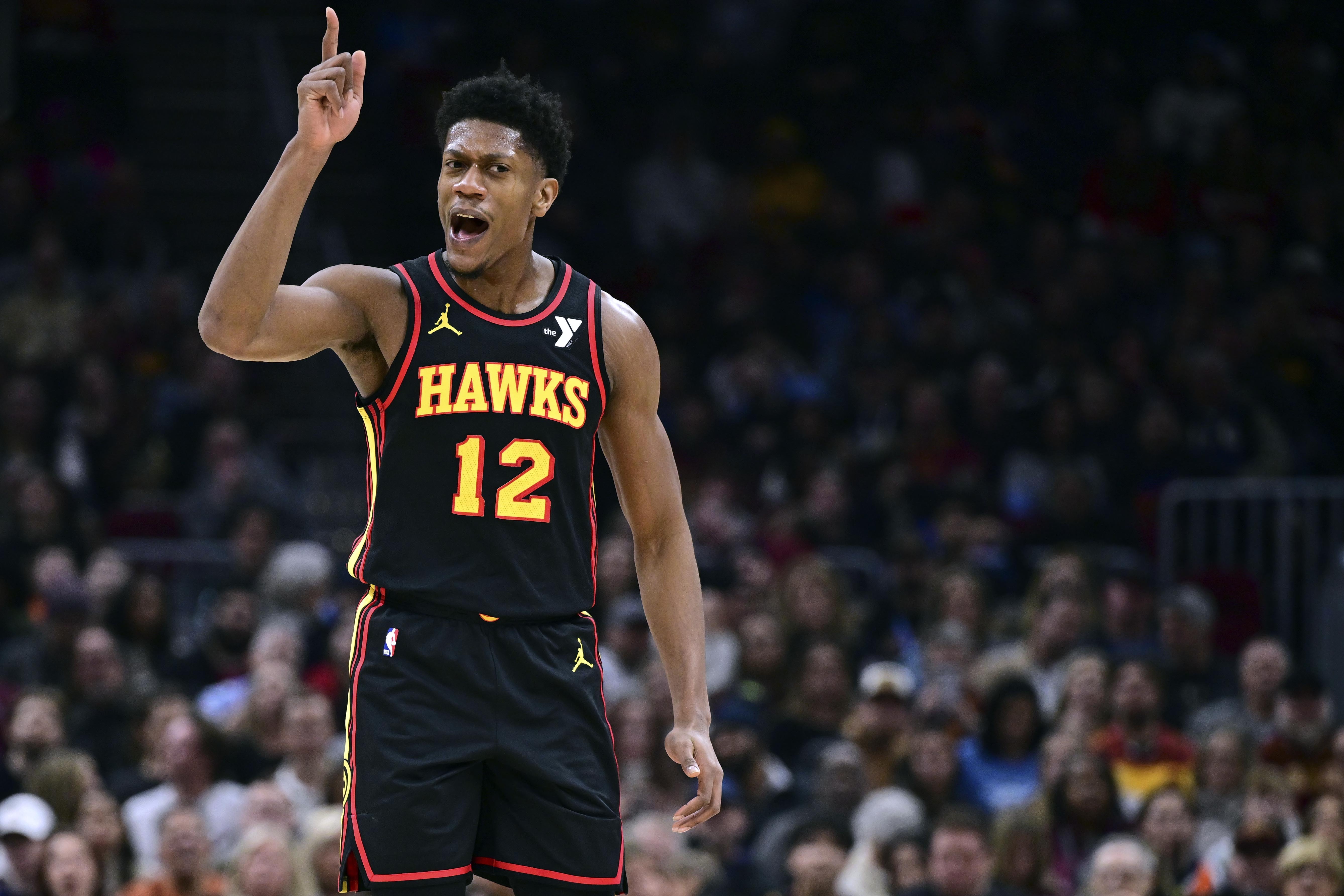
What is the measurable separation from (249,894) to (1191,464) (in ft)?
21.0

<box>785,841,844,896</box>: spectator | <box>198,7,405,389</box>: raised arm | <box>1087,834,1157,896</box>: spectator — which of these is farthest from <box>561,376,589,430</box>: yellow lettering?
<box>1087,834,1157,896</box>: spectator

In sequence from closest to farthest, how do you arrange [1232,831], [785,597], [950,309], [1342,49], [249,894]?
[249,894], [1232,831], [785,597], [950,309], [1342,49]

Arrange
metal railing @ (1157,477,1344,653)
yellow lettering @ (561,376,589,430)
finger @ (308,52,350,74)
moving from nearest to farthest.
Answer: finger @ (308,52,350,74)
yellow lettering @ (561,376,589,430)
metal railing @ (1157,477,1344,653)

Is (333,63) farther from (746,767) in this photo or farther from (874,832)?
(746,767)

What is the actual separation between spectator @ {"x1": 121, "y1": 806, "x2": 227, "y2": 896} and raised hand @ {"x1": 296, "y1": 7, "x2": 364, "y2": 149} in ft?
14.6

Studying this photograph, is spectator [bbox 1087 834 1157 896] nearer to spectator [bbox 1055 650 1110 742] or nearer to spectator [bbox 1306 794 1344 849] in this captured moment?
spectator [bbox 1306 794 1344 849]

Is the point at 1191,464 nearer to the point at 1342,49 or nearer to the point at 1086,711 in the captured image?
the point at 1086,711

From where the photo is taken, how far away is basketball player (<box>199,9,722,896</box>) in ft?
12.4

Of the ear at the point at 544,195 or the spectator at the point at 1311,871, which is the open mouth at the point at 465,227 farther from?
the spectator at the point at 1311,871

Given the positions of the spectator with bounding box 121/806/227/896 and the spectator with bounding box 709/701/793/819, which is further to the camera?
the spectator with bounding box 709/701/793/819

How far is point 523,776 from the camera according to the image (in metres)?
3.89

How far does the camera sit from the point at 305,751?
8391 mm

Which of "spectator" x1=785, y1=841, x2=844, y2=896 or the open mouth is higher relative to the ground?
the open mouth

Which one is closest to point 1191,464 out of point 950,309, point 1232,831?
point 950,309
